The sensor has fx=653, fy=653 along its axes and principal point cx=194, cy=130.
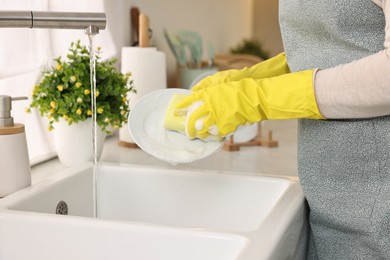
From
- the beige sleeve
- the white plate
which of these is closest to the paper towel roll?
the white plate

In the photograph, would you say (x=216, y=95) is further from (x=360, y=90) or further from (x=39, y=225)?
(x=39, y=225)

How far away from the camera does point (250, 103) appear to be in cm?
93

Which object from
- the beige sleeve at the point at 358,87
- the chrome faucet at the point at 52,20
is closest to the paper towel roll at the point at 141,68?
the chrome faucet at the point at 52,20

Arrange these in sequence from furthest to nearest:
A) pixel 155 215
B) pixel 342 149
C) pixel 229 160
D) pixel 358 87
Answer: pixel 229 160 → pixel 155 215 → pixel 342 149 → pixel 358 87

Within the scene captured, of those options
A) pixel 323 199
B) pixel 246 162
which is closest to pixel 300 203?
pixel 323 199

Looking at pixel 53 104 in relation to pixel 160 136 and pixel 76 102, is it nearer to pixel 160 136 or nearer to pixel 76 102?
pixel 76 102

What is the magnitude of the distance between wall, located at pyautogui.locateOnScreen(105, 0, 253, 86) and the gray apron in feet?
3.20

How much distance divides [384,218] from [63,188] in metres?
0.55

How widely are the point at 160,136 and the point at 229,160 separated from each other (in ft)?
1.54

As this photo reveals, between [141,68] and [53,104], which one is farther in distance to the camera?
[141,68]

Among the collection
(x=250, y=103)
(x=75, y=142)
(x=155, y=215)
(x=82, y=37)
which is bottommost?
(x=155, y=215)

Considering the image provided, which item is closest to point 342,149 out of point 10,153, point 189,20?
point 10,153

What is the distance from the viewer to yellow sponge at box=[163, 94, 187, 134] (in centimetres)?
104

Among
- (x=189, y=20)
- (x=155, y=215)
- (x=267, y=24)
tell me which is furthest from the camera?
(x=267, y=24)
